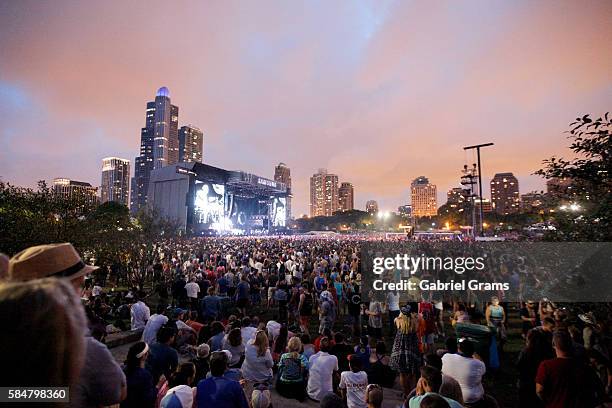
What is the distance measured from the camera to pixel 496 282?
11242mm

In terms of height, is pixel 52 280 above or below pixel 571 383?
above

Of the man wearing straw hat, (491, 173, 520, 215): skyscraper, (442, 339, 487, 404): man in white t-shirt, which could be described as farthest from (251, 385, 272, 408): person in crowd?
(491, 173, 520, 215): skyscraper

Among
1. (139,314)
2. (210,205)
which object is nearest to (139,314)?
(139,314)

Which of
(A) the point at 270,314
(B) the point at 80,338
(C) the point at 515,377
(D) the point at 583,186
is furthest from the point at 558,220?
(A) the point at 270,314

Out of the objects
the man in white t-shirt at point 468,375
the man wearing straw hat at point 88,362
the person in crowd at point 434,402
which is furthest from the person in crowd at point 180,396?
the man in white t-shirt at point 468,375

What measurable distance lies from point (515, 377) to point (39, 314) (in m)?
8.67

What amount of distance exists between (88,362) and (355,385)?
13.5 feet

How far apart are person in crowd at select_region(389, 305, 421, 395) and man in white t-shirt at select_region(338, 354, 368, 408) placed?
1.64 m

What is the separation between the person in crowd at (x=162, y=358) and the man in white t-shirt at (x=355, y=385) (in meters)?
2.61

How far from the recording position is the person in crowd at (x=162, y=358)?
4.59 meters

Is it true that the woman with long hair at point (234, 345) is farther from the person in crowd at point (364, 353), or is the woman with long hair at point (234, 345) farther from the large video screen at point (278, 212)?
the large video screen at point (278, 212)

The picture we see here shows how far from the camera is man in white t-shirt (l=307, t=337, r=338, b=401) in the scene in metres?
5.25

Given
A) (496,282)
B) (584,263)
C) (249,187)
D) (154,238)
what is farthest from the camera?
(249,187)

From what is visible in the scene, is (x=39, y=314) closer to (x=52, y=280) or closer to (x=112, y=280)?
(x=52, y=280)
